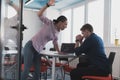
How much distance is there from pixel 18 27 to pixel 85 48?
71.5 inches

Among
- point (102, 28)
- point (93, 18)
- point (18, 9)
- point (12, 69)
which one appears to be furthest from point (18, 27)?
point (93, 18)

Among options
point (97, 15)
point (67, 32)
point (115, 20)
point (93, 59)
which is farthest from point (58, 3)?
point (93, 59)

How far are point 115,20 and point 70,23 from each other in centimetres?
272

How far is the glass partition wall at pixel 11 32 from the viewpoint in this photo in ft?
3.47

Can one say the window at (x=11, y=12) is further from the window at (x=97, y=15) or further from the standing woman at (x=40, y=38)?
the window at (x=97, y=15)

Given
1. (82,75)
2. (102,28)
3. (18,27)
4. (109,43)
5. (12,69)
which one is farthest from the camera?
(102,28)

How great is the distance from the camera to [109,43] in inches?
217

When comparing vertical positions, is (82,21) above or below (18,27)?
above

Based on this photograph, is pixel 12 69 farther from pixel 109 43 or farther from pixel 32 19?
pixel 32 19

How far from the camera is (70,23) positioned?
8055 millimetres

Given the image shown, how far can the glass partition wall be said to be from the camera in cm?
106

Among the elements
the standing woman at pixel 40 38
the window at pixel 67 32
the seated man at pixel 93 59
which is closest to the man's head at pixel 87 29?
the seated man at pixel 93 59

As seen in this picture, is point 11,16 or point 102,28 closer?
point 11,16

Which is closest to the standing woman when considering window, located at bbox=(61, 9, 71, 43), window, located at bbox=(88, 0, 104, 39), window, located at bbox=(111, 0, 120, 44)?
window, located at bbox=(111, 0, 120, 44)
